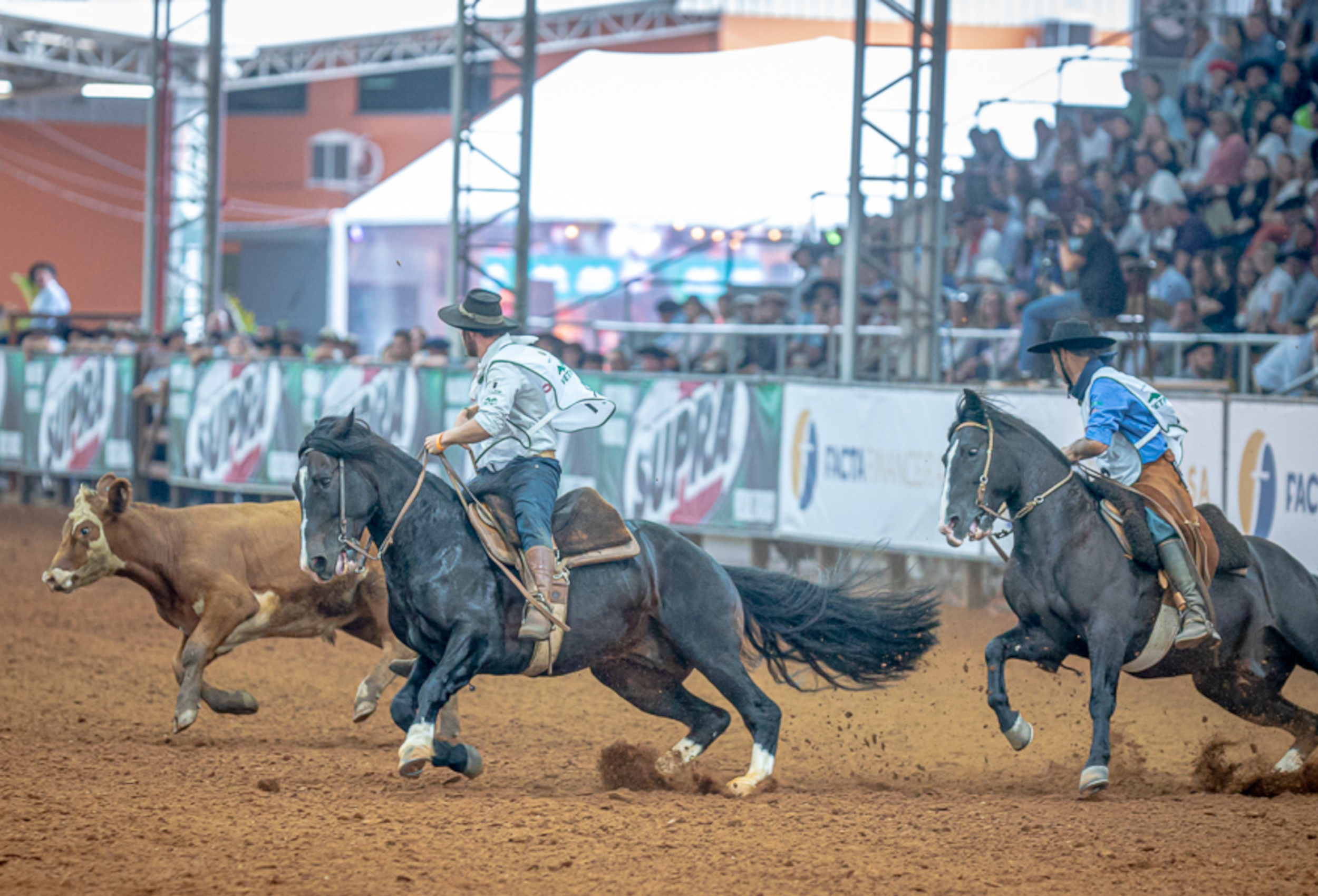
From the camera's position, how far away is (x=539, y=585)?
6.42 metres

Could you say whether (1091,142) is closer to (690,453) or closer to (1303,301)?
(1303,301)

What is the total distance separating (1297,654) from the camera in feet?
23.5

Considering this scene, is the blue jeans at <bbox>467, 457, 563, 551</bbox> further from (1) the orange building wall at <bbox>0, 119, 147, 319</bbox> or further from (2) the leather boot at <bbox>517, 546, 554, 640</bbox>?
(1) the orange building wall at <bbox>0, 119, 147, 319</bbox>

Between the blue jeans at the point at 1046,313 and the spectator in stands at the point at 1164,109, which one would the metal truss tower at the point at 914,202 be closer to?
the blue jeans at the point at 1046,313

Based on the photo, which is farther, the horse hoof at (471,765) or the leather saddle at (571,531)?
the leather saddle at (571,531)

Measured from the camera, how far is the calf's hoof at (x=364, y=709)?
7.67m

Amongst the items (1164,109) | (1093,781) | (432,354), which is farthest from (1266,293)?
(432,354)

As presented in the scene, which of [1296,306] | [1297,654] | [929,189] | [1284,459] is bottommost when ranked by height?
[1297,654]

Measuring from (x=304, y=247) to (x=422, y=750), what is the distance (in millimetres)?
34064

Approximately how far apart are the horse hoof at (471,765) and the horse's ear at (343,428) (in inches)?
56.8

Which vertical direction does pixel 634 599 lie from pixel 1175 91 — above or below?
below

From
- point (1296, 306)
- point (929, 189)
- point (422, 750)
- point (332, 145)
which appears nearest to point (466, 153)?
point (929, 189)

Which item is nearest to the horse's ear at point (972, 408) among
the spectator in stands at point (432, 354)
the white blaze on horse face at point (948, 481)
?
the white blaze on horse face at point (948, 481)

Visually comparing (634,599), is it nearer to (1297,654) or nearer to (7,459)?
(1297,654)
